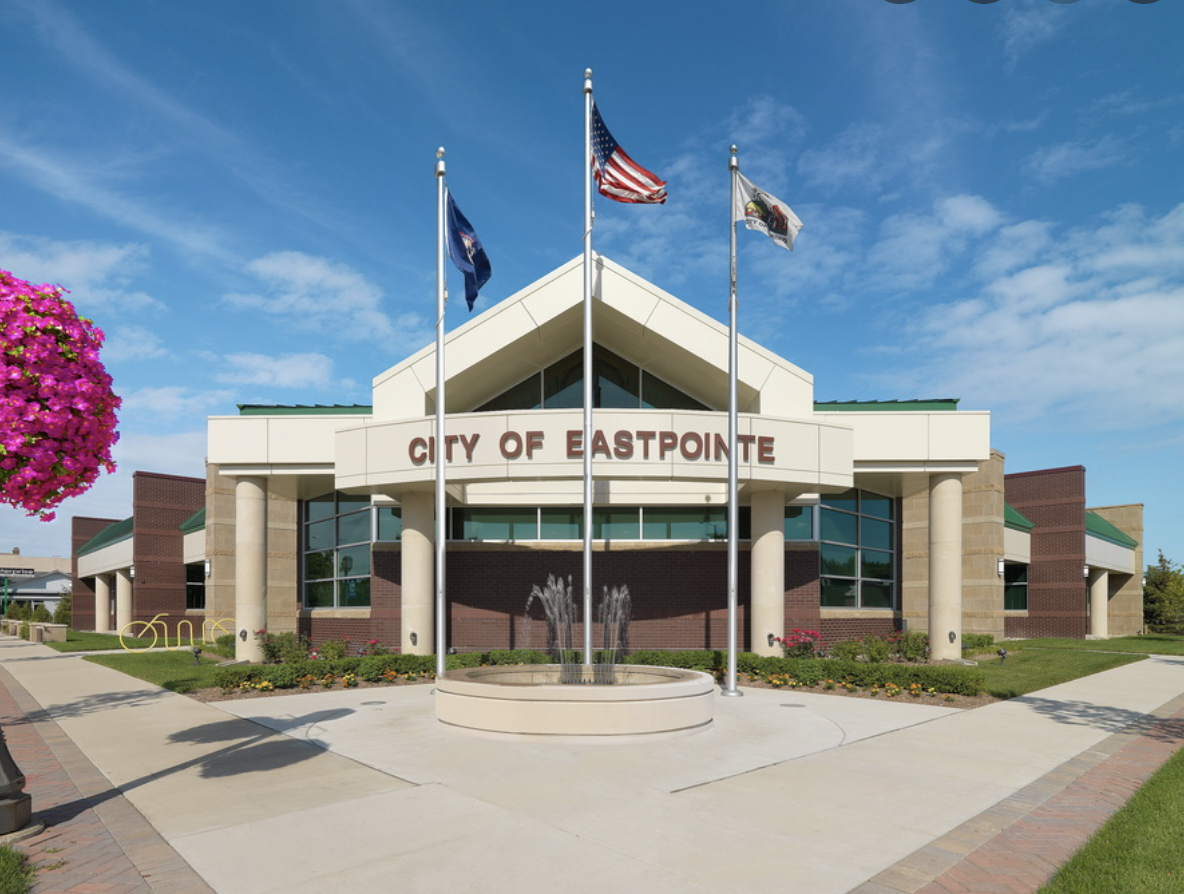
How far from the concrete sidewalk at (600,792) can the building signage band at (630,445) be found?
5.65 m

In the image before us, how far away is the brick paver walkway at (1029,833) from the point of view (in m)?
7.16

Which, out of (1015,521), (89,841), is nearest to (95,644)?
(89,841)

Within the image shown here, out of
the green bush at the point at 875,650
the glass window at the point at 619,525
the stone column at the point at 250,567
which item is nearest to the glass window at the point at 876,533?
the green bush at the point at 875,650

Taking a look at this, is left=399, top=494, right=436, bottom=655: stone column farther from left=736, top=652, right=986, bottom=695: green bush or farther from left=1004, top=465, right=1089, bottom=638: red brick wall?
left=1004, top=465, right=1089, bottom=638: red brick wall

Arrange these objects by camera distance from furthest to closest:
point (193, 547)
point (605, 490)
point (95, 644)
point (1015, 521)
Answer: point (193, 547)
point (95, 644)
point (1015, 521)
point (605, 490)

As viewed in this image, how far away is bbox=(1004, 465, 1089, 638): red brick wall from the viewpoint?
35.5 m

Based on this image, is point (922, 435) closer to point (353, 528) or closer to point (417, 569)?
point (417, 569)

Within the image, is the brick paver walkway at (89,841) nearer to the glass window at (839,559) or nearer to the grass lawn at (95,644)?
the glass window at (839,559)

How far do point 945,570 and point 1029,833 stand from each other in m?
16.1

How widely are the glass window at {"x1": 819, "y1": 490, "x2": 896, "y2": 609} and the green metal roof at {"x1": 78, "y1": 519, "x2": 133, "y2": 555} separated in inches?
1358

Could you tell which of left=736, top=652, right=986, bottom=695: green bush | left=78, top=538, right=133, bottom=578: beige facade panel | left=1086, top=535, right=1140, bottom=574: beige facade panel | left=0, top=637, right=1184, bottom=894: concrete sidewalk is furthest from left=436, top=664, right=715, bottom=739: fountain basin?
left=78, top=538, right=133, bottom=578: beige facade panel

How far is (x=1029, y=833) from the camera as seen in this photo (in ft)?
27.7

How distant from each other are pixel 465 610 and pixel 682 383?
882 cm

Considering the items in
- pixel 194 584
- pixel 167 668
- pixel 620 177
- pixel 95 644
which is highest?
pixel 620 177
